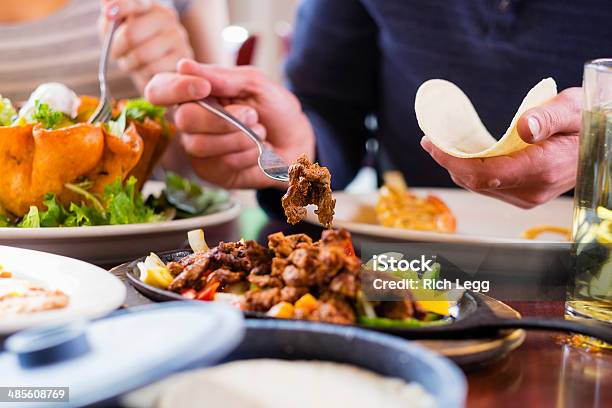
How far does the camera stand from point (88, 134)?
5.28 feet

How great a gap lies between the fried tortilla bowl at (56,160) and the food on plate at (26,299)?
0.56 meters

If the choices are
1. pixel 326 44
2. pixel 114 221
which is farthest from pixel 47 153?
pixel 326 44

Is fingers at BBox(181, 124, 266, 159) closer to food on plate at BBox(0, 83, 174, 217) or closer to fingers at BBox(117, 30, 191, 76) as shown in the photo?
food on plate at BBox(0, 83, 174, 217)

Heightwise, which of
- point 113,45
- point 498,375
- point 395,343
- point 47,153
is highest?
point 113,45

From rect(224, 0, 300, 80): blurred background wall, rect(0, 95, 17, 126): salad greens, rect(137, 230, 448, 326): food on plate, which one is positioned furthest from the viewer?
rect(224, 0, 300, 80): blurred background wall

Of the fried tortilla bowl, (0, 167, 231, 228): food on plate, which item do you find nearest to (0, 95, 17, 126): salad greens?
the fried tortilla bowl

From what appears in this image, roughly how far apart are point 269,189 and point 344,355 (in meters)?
1.53

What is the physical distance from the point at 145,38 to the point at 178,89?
55cm

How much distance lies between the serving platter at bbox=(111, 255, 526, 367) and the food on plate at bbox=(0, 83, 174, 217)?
1.83ft

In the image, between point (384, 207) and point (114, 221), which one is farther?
point (384, 207)

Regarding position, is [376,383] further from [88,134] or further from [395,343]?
[88,134]

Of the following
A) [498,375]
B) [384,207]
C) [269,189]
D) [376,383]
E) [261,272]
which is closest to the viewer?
[376,383]

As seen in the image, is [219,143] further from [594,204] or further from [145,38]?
[594,204]

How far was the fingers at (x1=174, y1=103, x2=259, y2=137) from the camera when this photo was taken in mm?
2014
